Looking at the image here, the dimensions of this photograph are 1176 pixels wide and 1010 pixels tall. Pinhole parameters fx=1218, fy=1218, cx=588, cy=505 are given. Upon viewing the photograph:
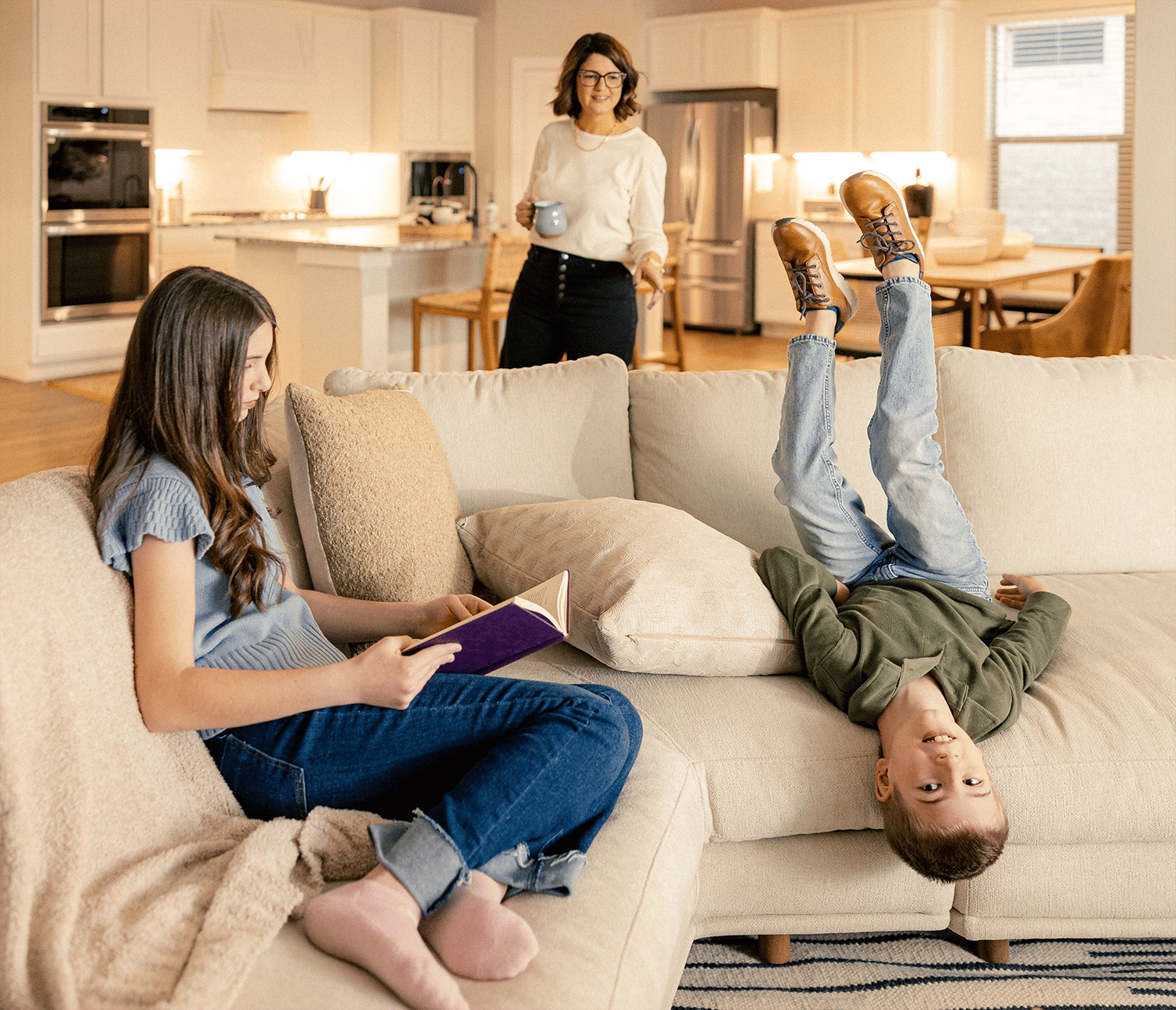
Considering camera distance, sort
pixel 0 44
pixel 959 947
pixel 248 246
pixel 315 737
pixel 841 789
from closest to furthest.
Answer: pixel 315 737 < pixel 841 789 < pixel 959 947 < pixel 248 246 < pixel 0 44

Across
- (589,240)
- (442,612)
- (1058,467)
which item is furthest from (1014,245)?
(442,612)

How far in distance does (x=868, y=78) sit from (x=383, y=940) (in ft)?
24.7

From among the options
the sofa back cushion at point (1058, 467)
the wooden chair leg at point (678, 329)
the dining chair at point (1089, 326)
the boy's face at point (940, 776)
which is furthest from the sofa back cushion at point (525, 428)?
the wooden chair leg at point (678, 329)

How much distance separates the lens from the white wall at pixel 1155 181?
331 centimetres

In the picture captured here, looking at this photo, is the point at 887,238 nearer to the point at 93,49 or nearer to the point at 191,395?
the point at 191,395

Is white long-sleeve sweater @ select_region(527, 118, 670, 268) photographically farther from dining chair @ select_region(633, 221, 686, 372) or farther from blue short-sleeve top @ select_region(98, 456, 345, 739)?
blue short-sleeve top @ select_region(98, 456, 345, 739)

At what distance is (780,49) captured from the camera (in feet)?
26.4

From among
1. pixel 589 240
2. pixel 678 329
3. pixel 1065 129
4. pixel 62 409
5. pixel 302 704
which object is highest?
pixel 1065 129

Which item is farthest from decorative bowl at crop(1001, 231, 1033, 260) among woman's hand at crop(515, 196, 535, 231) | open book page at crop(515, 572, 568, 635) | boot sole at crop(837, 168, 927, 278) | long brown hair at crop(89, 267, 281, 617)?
long brown hair at crop(89, 267, 281, 617)

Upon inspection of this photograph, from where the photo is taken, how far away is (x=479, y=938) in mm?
1191

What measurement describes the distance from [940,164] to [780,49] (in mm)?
1306

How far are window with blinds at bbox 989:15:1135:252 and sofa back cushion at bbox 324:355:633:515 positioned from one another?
19.6ft

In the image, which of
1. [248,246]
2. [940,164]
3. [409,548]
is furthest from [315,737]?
[940,164]

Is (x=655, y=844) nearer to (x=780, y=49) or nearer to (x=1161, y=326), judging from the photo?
(x=1161, y=326)
